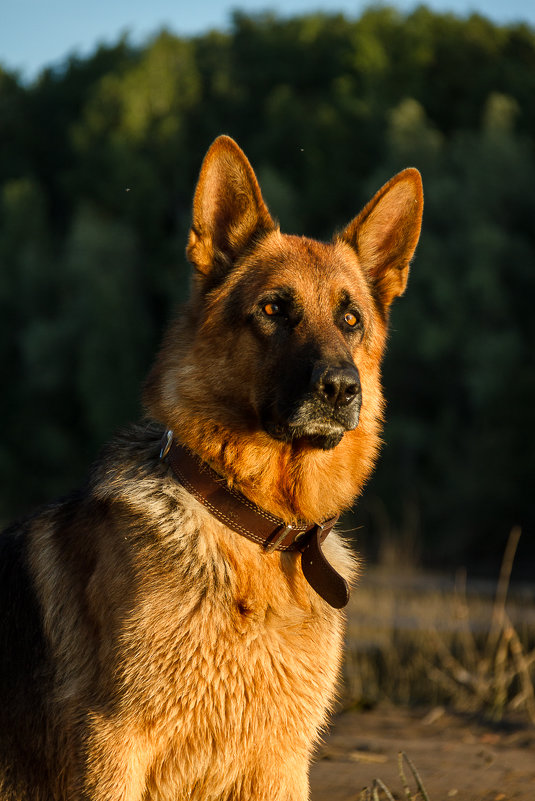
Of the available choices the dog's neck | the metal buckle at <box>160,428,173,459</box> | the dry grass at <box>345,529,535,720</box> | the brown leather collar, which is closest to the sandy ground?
the dry grass at <box>345,529,535,720</box>

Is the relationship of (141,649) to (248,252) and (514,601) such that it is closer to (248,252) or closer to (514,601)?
(248,252)

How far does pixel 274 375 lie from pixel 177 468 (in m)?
0.52

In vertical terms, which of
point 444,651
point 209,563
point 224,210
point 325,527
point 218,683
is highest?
point 224,210

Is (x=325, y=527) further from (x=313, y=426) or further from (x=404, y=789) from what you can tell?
(x=404, y=789)

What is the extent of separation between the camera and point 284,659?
3232 mm

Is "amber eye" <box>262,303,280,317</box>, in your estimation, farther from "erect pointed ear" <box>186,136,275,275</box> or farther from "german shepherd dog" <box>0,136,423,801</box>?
"erect pointed ear" <box>186,136,275,275</box>

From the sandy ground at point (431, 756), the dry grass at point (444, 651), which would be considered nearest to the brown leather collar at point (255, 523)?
the sandy ground at point (431, 756)

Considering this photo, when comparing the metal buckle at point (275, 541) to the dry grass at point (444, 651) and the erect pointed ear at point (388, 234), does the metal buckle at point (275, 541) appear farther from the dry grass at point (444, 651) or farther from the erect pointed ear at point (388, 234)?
the dry grass at point (444, 651)

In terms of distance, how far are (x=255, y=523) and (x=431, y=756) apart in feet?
7.60

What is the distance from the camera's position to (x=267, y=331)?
12.0ft

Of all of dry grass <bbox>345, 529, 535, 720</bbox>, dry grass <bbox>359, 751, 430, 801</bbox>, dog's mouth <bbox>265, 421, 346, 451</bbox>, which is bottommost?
dry grass <bbox>345, 529, 535, 720</bbox>

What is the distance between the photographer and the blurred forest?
924 inches

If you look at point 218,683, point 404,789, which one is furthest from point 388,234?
point 404,789

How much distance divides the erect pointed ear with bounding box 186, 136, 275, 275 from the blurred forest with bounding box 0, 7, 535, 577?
345 inches
